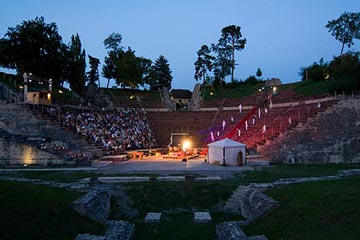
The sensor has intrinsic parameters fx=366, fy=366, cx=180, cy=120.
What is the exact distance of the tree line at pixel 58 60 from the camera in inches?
1844

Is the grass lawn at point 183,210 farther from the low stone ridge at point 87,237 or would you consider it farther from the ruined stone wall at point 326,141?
the ruined stone wall at point 326,141

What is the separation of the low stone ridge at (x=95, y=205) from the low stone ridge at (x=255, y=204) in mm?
6000

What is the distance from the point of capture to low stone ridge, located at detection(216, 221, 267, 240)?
11.3 m

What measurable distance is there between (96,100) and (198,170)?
30.1 meters

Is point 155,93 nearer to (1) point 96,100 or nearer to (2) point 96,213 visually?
(1) point 96,100

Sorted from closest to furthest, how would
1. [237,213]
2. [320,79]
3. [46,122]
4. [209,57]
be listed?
[237,213] < [46,122] < [320,79] < [209,57]

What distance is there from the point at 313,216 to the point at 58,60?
4488cm

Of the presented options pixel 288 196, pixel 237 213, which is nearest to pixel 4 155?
pixel 237 213

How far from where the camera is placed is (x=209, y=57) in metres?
70.6

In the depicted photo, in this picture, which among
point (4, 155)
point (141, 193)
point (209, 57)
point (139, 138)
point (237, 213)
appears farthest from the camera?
point (209, 57)

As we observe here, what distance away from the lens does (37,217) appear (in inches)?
448

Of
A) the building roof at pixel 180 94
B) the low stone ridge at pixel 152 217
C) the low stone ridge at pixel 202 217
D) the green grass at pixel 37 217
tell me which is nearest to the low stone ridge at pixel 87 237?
the green grass at pixel 37 217

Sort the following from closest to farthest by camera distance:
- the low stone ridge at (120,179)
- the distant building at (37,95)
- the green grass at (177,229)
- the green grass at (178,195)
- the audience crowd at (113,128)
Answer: the green grass at (177,229)
the green grass at (178,195)
the low stone ridge at (120,179)
the audience crowd at (113,128)
the distant building at (37,95)

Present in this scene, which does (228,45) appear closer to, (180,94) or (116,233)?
(180,94)
